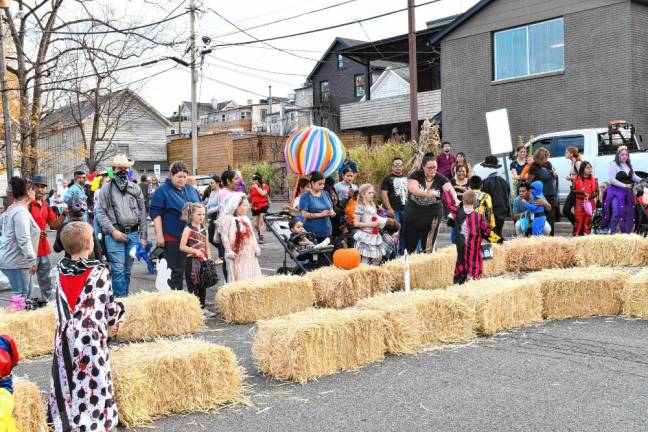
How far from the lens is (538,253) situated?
1125 centimetres

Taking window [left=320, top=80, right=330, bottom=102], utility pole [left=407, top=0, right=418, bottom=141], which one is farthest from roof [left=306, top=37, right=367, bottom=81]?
utility pole [left=407, top=0, right=418, bottom=141]

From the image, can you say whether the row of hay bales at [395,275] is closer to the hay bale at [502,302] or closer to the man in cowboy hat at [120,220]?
the hay bale at [502,302]

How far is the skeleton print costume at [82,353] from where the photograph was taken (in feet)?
14.8

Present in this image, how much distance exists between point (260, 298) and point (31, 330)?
2.46m

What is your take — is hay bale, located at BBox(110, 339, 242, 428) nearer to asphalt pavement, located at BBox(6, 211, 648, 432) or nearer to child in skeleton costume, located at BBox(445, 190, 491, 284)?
asphalt pavement, located at BBox(6, 211, 648, 432)

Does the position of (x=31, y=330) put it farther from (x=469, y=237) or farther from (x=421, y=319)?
(x=469, y=237)

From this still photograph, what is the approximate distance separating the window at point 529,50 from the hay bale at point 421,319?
1860 centimetres

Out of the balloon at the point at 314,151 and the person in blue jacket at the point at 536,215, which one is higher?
the balloon at the point at 314,151

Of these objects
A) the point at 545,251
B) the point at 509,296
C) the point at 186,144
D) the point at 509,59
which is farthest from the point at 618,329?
the point at 186,144

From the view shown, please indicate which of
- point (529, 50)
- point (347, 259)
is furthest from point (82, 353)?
point (529, 50)

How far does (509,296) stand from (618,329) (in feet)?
3.87

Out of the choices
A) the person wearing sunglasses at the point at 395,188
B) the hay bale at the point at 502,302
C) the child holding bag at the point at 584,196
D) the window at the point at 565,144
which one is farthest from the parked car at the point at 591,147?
the hay bale at the point at 502,302

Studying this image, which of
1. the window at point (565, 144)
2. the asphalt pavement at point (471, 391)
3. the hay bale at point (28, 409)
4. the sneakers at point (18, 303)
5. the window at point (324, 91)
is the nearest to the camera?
the hay bale at point (28, 409)

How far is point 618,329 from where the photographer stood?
743 cm
